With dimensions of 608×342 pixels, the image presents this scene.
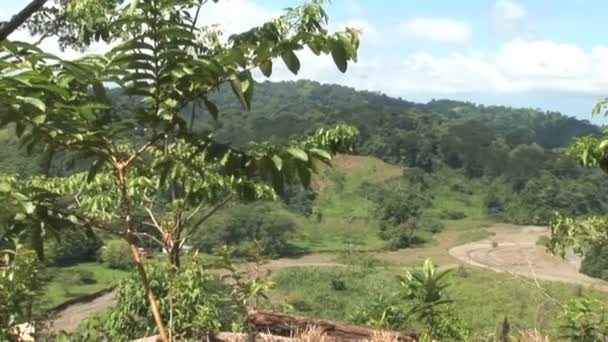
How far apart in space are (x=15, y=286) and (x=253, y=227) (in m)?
42.9

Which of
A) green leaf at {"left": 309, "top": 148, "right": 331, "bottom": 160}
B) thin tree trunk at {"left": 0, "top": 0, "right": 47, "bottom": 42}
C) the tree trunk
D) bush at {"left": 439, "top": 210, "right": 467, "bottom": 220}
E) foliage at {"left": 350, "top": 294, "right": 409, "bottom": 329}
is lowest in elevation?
bush at {"left": 439, "top": 210, "right": 467, "bottom": 220}

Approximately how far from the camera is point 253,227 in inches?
1810

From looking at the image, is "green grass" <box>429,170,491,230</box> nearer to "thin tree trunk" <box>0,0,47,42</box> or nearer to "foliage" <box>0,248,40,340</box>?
"foliage" <box>0,248,40,340</box>

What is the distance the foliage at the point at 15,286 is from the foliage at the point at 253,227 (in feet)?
114

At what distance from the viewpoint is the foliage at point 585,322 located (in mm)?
3119

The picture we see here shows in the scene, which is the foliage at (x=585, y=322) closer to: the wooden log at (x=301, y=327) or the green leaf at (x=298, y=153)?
the wooden log at (x=301, y=327)

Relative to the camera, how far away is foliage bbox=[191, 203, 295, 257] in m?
41.8

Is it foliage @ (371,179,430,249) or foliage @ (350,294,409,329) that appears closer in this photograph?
foliage @ (350,294,409,329)

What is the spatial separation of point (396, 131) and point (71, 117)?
66945mm

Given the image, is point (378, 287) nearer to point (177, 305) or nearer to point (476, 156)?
point (177, 305)

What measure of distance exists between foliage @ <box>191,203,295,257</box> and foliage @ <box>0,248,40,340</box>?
114ft

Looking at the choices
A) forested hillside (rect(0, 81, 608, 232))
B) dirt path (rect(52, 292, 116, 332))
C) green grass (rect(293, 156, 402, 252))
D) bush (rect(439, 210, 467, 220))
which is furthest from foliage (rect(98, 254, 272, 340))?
bush (rect(439, 210, 467, 220))

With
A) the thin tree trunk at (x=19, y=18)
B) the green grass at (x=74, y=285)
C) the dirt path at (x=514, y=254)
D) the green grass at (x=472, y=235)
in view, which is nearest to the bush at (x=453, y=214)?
the dirt path at (x=514, y=254)

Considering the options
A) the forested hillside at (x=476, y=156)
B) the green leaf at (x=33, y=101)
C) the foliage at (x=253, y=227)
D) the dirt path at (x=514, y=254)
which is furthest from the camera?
the forested hillside at (x=476, y=156)
